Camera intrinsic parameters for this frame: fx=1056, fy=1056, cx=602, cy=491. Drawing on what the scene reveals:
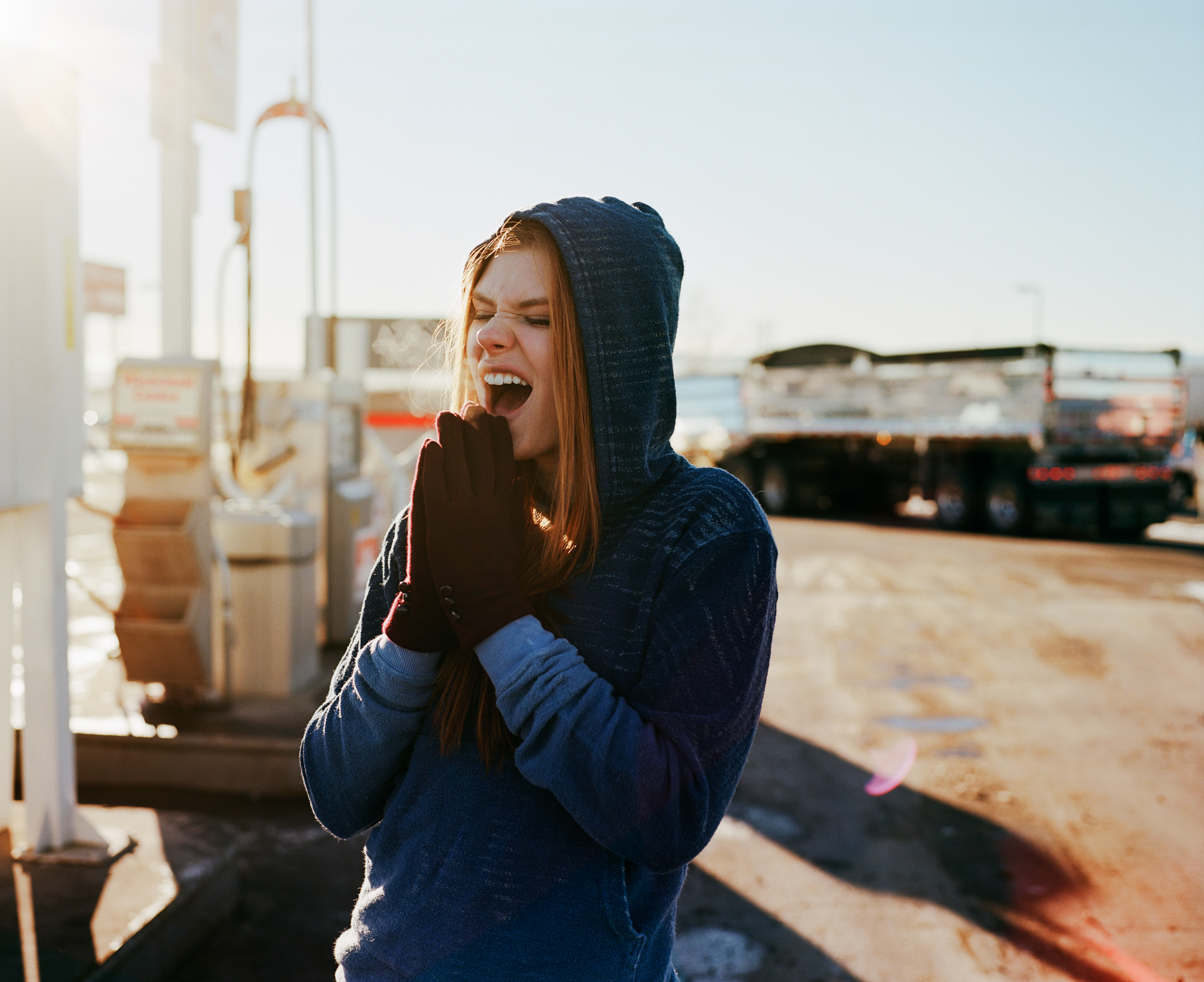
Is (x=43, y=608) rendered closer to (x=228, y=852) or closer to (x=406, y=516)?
(x=228, y=852)

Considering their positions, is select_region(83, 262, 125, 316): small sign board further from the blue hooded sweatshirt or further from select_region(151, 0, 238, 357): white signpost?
the blue hooded sweatshirt

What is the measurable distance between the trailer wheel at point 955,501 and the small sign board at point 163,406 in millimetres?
13715

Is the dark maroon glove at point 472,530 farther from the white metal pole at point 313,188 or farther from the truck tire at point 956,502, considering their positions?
the truck tire at point 956,502

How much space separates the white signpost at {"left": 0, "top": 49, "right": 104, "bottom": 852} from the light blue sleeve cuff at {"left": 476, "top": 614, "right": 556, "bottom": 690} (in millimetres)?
2561

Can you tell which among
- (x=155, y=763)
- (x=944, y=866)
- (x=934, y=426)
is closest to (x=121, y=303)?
(x=934, y=426)

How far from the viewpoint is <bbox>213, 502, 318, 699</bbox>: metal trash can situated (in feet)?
18.8

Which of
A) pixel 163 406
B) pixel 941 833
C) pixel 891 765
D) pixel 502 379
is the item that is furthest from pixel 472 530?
pixel 891 765

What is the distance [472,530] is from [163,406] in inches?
174

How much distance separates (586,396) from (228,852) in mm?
2942

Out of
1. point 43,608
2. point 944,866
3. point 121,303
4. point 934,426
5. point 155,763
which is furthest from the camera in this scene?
point 121,303

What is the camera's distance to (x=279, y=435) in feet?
21.7

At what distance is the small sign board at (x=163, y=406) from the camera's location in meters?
5.21

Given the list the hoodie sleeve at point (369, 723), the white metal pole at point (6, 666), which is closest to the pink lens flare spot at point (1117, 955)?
the hoodie sleeve at point (369, 723)

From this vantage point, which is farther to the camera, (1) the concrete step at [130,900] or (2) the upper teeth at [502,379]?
(1) the concrete step at [130,900]
